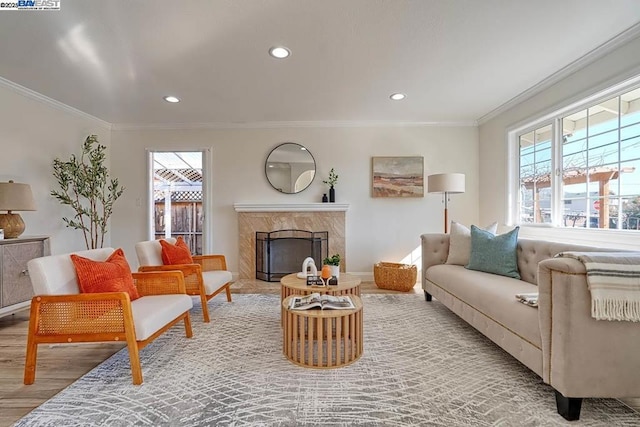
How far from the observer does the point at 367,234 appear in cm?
469

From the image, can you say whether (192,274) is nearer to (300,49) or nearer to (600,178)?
(300,49)

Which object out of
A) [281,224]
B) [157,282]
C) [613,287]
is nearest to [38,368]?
[157,282]

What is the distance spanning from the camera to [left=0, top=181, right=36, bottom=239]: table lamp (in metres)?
2.78

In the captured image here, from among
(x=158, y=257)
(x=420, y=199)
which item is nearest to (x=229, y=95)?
(x=158, y=257)

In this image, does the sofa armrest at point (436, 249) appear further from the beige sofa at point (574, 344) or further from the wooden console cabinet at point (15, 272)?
the wooden console cabinet at point (15, 272)

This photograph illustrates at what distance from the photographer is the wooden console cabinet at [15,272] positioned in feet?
8.77

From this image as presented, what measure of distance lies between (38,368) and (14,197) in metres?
1.72

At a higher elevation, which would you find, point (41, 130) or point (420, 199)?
point (41, 130)

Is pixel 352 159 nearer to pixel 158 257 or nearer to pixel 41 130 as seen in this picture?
pixel 158 257

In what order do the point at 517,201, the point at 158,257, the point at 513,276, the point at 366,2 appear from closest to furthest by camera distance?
the point at 366,2 → the point at 513,276 → the point at 158,257 → the point at 517,201

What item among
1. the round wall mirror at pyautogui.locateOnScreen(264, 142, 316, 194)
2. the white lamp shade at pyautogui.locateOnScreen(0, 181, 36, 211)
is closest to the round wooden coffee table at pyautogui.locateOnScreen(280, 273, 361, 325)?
the round wall mirror at pyautogui.locateOnScreen(264, 142, 316, 194)

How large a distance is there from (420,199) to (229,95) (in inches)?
120

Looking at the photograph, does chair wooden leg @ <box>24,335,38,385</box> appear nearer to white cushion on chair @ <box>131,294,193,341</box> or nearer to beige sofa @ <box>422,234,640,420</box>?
white cushion on chair @ <box>131,294,193,341</box>

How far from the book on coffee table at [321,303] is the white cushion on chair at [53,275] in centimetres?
144
